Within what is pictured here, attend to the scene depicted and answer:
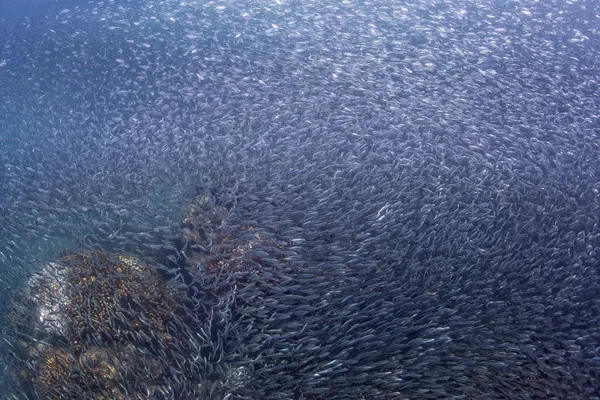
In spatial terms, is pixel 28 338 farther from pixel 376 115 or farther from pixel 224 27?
pixel 224 27

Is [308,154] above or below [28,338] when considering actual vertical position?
above

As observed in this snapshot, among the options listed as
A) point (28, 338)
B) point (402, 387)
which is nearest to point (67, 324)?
point (28, 338)

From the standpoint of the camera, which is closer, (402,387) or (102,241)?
(402,387)

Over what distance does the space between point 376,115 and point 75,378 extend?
726cm

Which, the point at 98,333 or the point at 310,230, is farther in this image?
the point at 310,230

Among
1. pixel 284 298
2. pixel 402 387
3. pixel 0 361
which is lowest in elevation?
pixel 0 361

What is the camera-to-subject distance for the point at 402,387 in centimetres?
555

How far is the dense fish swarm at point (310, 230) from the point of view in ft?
19.0

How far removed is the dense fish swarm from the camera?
5793mm

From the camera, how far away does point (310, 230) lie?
6828 millimetres

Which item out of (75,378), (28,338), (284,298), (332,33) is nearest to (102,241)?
(28,338)

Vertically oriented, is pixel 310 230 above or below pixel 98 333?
above

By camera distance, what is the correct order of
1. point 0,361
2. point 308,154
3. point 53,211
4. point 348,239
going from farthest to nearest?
point 308,154 < point 53,211 < point 348,239 < point 0,361

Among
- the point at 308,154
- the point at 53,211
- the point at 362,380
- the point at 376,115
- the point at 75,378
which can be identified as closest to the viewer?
the point at 362,380
